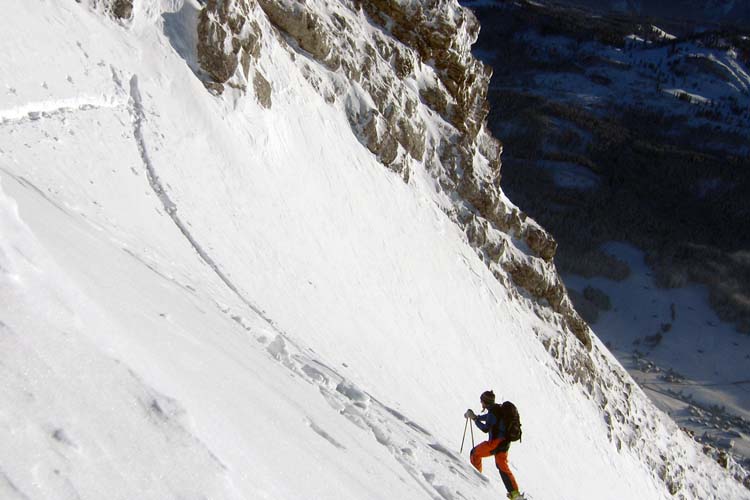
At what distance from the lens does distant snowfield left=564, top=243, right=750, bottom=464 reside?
55.6 metres

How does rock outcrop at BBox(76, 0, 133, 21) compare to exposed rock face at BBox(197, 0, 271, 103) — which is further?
exposed rock face at BBox(197, 0, 271, 103)

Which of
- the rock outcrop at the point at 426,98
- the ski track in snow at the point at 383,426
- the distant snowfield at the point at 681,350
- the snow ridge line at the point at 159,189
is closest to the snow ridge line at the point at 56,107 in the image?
the snow ridge line at the point at 159,189

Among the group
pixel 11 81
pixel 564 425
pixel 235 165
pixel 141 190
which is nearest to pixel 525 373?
pixel 564 425

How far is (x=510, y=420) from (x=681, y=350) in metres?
66.5

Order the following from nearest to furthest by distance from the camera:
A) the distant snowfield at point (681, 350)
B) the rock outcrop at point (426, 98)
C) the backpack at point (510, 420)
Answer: the backpack at point (510, 420) → the rock outcrop at point (426, 98) → the distant snowfield at point (681, 350)

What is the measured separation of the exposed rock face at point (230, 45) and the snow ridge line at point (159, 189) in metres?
2.65

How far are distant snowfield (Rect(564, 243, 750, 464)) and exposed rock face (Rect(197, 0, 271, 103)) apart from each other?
161 feet

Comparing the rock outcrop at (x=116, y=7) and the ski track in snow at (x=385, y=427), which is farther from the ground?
the rock outcrop at (x=116, y=7)

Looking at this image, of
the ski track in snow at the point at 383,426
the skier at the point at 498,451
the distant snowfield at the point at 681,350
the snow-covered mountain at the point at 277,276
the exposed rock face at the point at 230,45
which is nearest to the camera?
the snow-covered mountain at the point at 277,276

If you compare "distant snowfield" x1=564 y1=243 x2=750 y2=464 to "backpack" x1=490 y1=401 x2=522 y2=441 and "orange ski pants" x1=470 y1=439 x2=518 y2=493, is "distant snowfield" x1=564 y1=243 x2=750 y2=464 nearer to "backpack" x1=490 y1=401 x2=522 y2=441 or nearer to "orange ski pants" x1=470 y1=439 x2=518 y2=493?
"orange ski pants" x1=470 y1=439 x2=518 y2=493

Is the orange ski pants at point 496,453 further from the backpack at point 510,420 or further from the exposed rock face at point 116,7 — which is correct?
the exposed rock face at point 116,7

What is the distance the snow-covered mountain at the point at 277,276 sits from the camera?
124 inches

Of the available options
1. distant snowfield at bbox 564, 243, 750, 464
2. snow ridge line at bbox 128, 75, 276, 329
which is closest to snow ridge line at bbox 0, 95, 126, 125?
snow ridge line at bbox 128, 75, 276, 329


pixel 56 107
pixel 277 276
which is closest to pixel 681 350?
pixel 277 276
